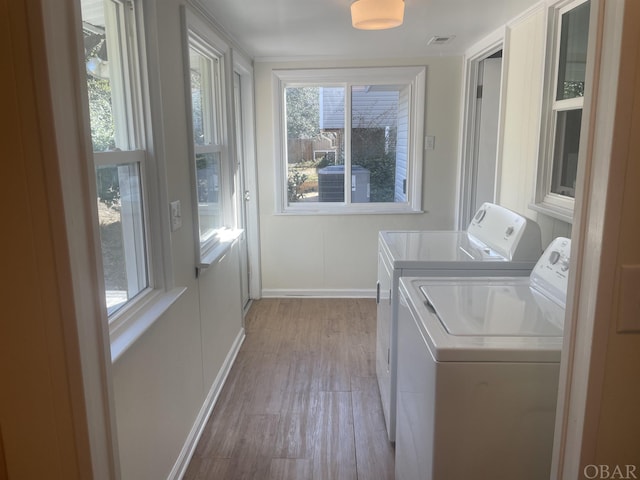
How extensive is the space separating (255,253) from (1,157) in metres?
3.62

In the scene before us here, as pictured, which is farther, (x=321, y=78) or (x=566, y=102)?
(x=321, y=78)

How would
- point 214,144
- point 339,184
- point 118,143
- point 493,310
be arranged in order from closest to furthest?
point 493,310 < point 118,143 < point 214,144 < point 339,184

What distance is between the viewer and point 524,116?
8.86 ft

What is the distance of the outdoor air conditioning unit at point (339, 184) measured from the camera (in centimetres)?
433

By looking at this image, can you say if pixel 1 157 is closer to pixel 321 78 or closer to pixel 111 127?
pixel 111 127

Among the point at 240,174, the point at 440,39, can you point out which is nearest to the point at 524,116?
the point at 440,39

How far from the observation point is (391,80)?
13.5 feet

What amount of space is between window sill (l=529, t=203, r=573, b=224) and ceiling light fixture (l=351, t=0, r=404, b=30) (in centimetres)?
117

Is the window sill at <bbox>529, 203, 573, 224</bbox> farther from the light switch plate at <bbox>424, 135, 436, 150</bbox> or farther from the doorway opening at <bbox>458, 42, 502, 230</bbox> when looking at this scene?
the light switch plate at <bbox>424, 135, 436, 150</bbox>

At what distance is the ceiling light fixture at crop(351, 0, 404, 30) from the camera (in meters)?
2.24

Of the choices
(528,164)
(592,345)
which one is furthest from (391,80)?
(592,345)

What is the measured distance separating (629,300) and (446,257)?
1435 millimetres

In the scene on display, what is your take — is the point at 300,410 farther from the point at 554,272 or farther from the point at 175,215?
the point at 554,272

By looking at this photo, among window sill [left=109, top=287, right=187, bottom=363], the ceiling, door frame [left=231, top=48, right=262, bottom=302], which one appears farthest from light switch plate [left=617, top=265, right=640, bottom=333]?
door frame [left=231, top=48, right=262, bottom=302]
